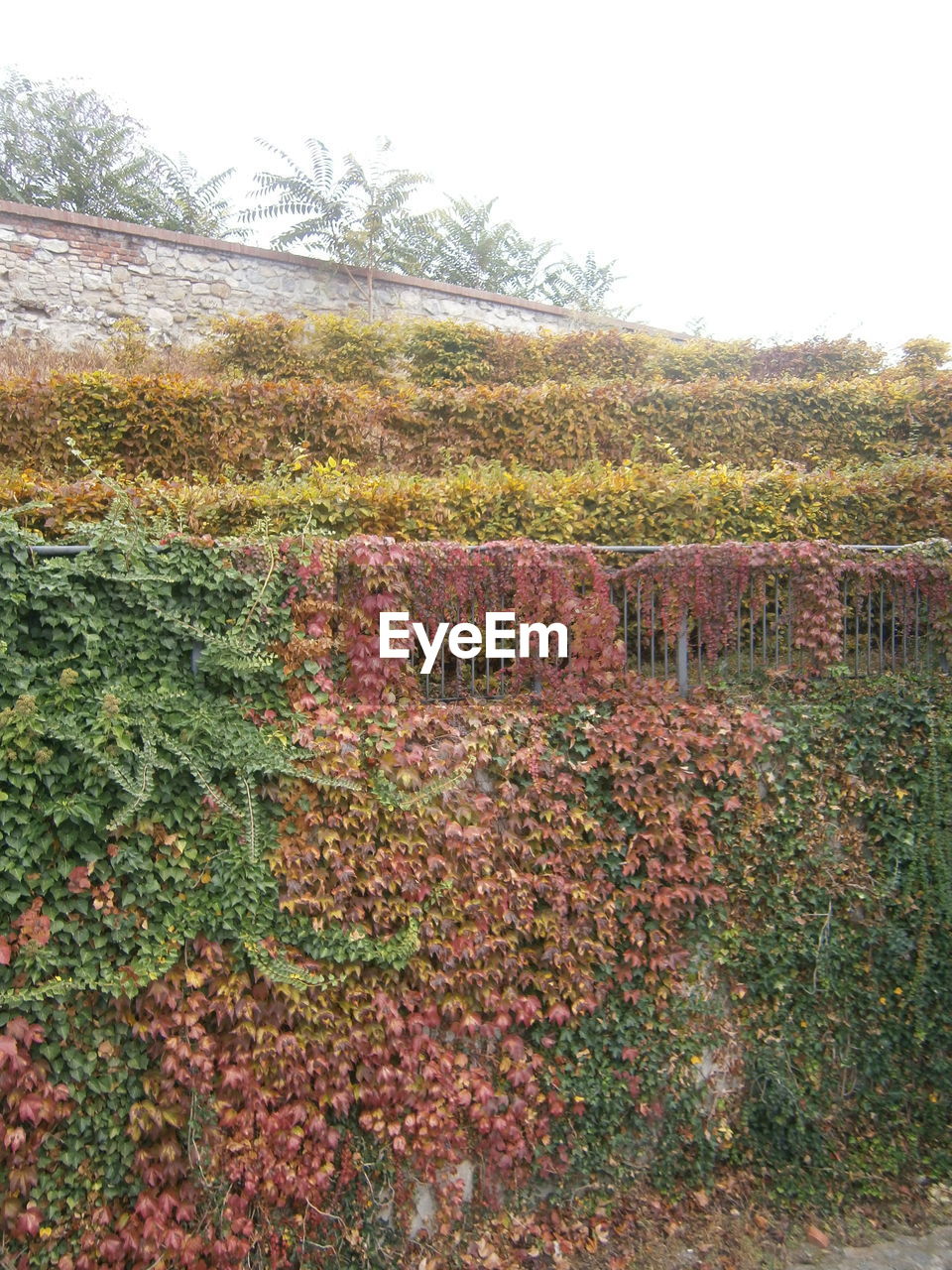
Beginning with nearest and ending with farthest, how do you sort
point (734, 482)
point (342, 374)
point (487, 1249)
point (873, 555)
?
point (487, 1249), point (873, 555), point (734, 482), point (342, 374)

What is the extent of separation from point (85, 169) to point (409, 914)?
13.0 meters

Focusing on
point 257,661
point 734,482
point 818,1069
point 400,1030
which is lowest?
point 818,1069

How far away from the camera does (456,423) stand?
22.9ft

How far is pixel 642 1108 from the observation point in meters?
4.12

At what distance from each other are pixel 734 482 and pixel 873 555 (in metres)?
1.09

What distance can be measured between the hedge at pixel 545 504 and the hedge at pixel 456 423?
445mm

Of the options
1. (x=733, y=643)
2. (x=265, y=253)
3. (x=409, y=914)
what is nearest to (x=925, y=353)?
(x=733, y=643)

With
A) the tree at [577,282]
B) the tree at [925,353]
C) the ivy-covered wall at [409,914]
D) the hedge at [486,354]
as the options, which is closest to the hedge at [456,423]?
the hedge at [486,354]

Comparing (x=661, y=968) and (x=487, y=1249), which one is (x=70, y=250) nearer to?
(x=661, y=968)

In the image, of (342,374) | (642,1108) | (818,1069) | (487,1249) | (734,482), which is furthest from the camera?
(342,374)

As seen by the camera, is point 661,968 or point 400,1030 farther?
point 661,968

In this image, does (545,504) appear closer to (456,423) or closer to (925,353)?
(456,423)

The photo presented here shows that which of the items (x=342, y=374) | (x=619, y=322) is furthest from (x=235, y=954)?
(x=619, y=322)

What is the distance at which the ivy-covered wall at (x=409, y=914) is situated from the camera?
11.1ft
